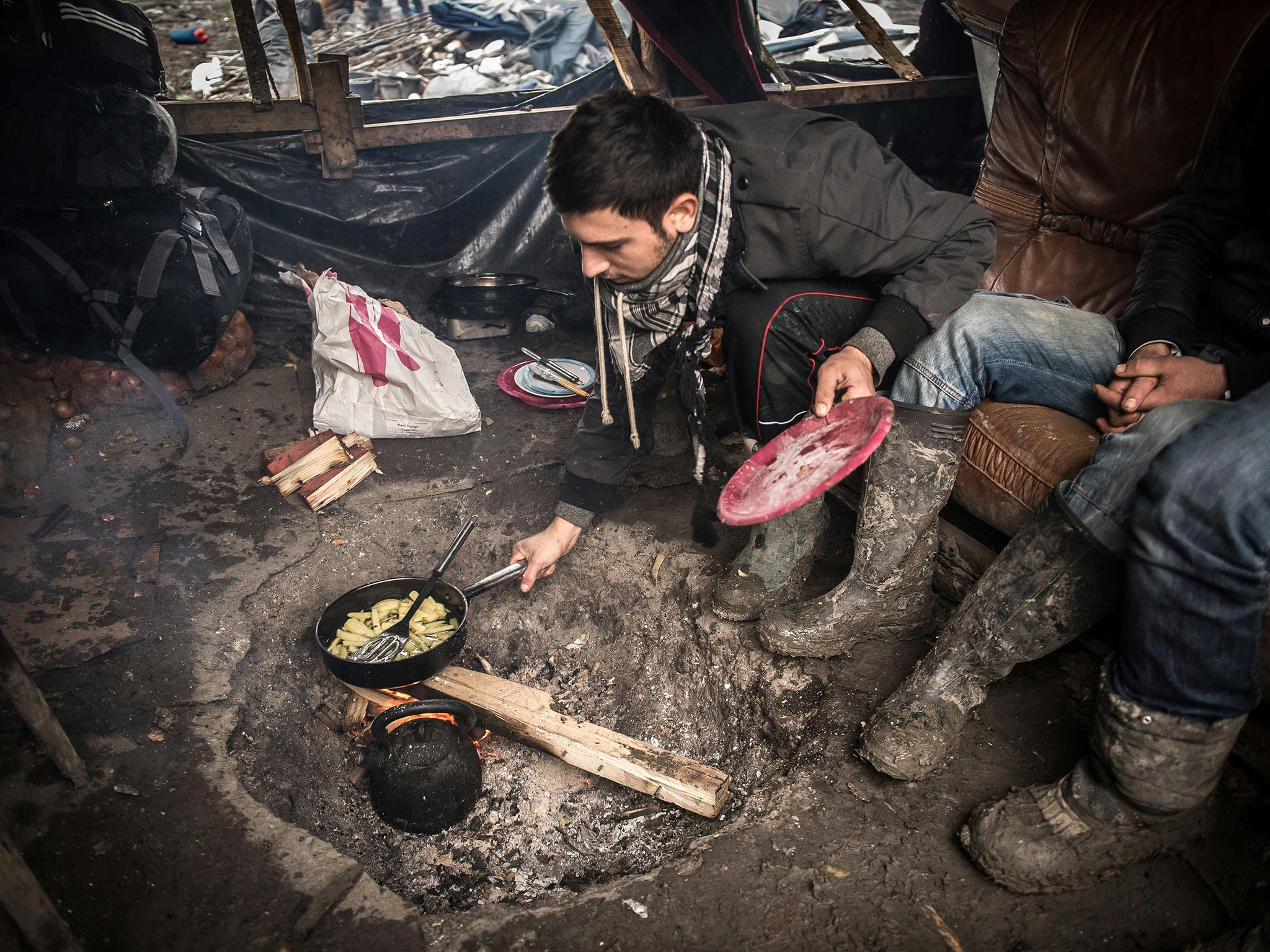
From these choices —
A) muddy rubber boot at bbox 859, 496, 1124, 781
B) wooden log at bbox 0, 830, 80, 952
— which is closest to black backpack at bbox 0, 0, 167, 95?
wooden log at bbox 0, 830, 80, 952

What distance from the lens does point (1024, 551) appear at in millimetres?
1619

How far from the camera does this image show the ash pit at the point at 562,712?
1.87m

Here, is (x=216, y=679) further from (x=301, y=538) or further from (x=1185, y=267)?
(x=1185, y=267)

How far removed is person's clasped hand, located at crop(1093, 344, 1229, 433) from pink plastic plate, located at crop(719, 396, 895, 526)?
66 centimetres

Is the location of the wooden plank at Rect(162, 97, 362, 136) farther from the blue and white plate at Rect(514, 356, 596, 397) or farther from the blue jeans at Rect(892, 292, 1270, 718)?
the blue jeans at Rect(892, 292, 1270, 718)

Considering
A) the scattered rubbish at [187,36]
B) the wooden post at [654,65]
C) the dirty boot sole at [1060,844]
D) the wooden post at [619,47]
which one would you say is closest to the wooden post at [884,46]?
the wooden post at [654,65]

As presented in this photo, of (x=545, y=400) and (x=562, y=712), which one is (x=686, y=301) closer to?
(x=562, y=712)

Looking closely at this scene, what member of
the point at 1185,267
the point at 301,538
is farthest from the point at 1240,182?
the point at 301,538

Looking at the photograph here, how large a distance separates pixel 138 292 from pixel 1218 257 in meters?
4.13

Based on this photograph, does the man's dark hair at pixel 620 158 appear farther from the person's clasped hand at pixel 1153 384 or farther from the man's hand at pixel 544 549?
the person's clasped hand at pixel 1153 384

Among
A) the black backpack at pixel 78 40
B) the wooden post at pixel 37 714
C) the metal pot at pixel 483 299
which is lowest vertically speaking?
the metal pot at pixel 483 299

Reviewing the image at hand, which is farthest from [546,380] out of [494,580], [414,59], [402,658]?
[414,59]

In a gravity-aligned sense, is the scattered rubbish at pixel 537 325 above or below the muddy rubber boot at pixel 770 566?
below

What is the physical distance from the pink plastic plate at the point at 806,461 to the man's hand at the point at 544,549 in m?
0.80
